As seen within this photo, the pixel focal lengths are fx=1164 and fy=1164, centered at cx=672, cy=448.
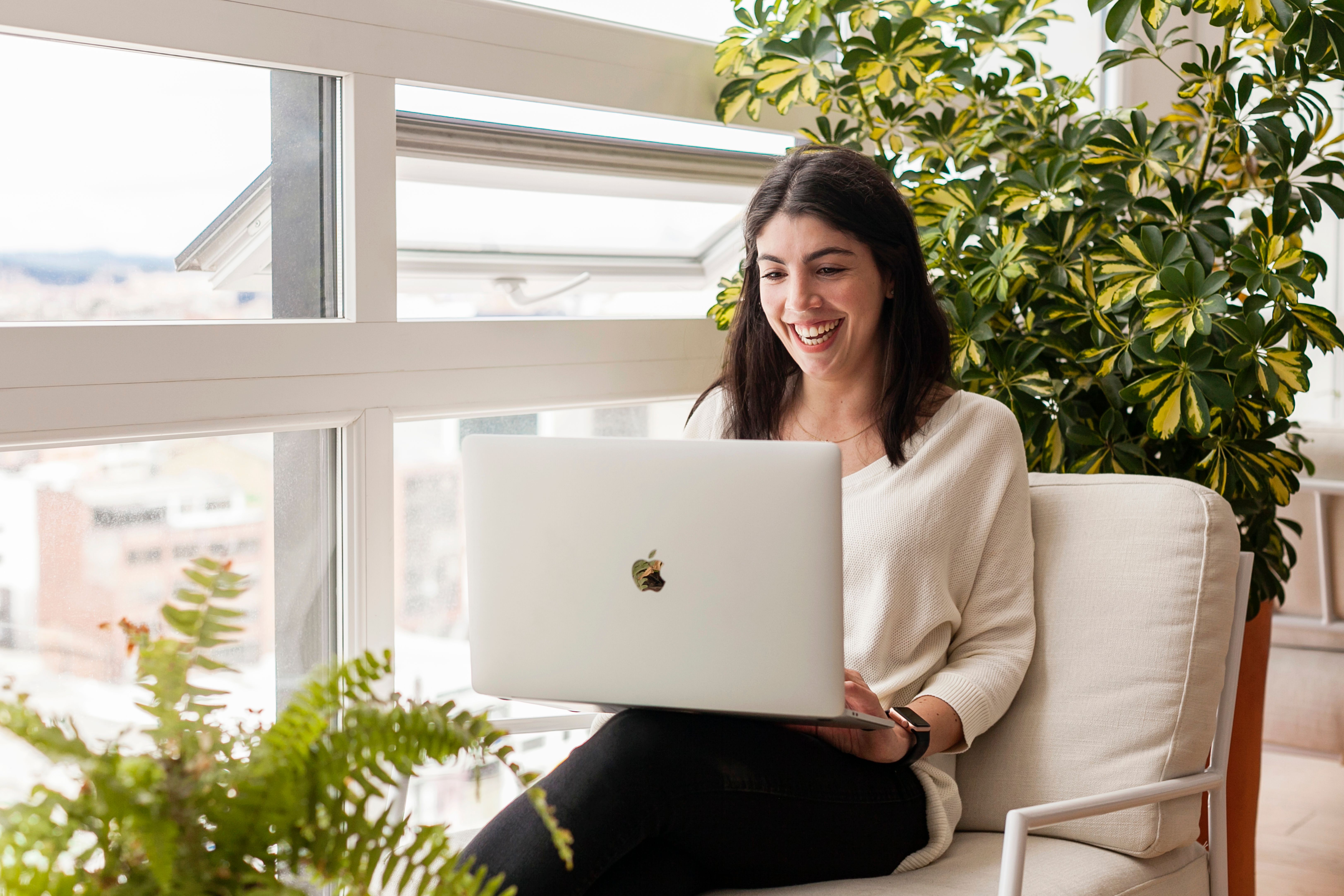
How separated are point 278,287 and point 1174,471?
1.48 m

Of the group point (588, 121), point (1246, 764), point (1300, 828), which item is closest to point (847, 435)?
point (588, 121)

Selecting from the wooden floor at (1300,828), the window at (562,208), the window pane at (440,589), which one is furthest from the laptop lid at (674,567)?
the wooden floor at (1300,828)

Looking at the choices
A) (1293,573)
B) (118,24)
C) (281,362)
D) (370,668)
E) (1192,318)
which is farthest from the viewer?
(1293,573)

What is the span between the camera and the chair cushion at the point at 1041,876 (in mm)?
1305

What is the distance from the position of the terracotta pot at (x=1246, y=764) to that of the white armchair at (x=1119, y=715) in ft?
1.62

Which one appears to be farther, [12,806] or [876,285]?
[876,285]

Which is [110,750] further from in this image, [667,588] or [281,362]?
[281,362]

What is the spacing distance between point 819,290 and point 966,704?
0.60 m

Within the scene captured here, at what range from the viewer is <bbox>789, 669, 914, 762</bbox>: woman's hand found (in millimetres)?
1349

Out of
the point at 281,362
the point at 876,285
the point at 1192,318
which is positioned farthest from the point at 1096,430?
the point at 281,362

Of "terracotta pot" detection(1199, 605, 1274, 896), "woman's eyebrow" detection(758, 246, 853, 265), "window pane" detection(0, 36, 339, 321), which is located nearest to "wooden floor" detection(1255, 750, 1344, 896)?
"terracotta pot" detection(1199, 605, 1274, 896)

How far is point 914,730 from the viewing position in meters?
1.39

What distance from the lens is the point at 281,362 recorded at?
1.56 metres

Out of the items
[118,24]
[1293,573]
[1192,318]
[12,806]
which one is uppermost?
[118,24]
